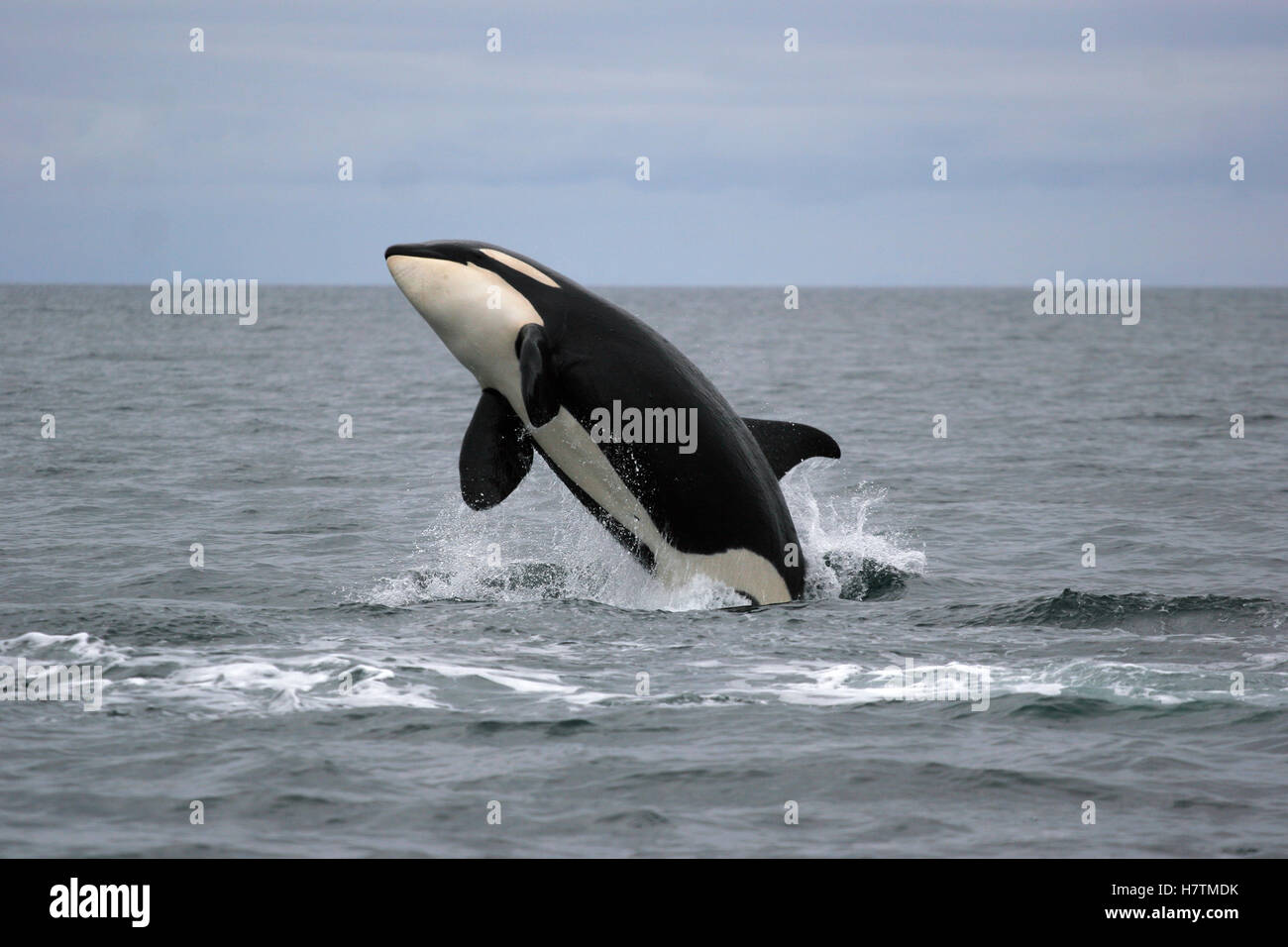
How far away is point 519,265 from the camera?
46.9ft

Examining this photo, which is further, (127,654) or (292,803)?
(127,654)

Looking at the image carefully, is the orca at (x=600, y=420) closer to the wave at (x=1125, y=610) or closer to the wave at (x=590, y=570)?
the wave at (x=590, y=570)

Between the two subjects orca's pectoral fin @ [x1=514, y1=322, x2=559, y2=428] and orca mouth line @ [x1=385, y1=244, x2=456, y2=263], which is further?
orca mouth line @ [x1=385, y1=244, x2=456, y2=263]

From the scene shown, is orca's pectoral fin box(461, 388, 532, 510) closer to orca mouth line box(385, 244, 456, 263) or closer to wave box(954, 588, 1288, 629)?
orca mouth line box(385, 244, 456, 263)

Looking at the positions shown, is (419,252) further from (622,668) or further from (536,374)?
(622,668)

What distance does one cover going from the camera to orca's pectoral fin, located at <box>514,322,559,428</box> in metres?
13.3

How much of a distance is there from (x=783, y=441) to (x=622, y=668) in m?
3.60

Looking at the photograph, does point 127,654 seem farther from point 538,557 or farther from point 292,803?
point 538,557

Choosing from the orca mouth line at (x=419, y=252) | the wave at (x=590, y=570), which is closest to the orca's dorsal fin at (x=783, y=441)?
the wave at (x=590, y=570)

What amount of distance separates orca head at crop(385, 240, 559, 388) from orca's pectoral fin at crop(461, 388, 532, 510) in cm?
31

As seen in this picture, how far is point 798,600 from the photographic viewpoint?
15.0m

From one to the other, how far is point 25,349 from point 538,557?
5631 cm

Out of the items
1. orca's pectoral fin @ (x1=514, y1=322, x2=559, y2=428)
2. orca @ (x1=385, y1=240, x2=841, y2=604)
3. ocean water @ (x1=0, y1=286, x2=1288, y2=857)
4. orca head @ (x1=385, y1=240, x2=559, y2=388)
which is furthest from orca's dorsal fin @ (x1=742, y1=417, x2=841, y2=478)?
orca head @ (x1=385, y1=240, x2=559, y2=388)
